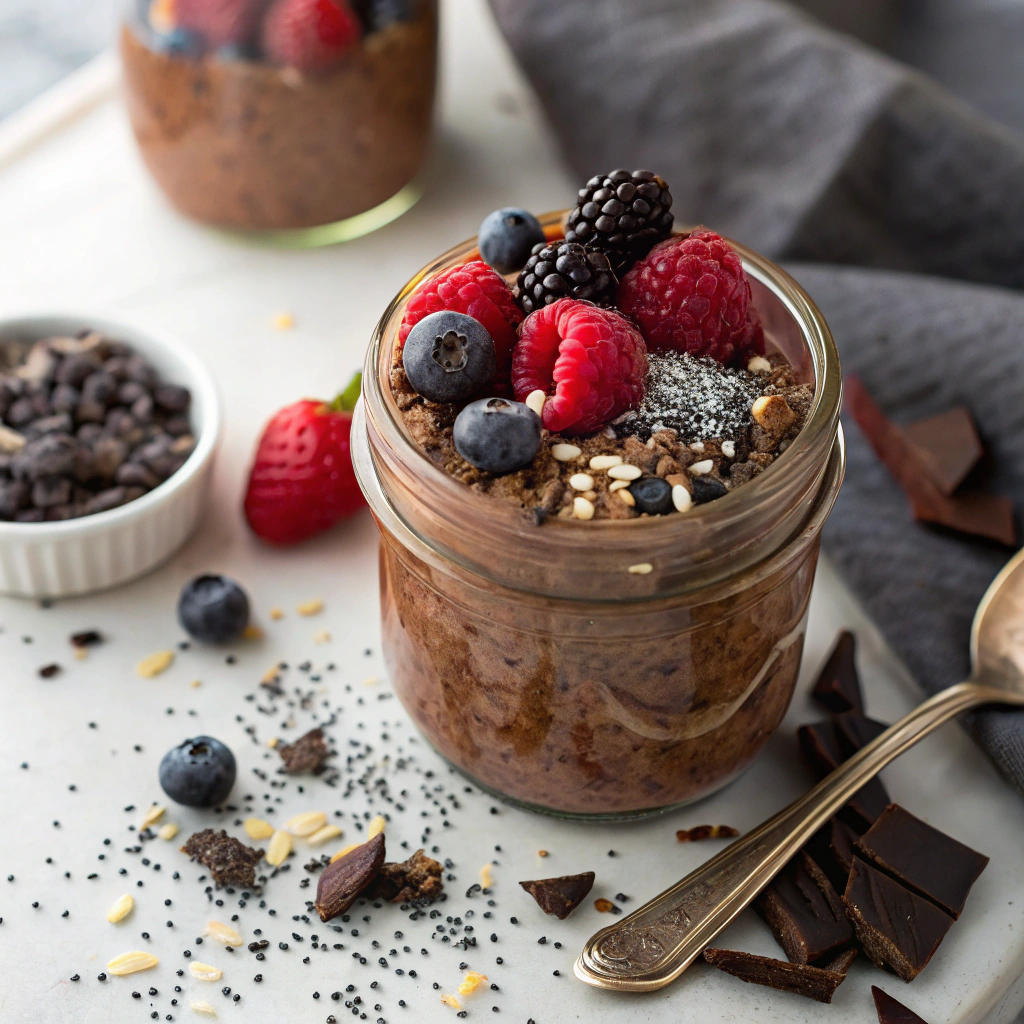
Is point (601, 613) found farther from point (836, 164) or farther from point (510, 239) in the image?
point (836, 164)

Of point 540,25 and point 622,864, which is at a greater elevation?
point 540,25

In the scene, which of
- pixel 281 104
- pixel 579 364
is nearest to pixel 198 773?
pixel 579 364

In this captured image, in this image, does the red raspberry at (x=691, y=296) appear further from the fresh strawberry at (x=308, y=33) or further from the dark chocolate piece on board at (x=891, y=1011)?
the fresh strawberry at (x=308, y=33)

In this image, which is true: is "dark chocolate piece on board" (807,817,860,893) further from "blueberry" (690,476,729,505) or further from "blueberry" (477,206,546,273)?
"blueberry" (477,206,546,273)

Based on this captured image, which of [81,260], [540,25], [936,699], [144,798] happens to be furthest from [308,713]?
[540,25]

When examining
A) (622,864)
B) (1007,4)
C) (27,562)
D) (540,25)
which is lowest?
(622,864)

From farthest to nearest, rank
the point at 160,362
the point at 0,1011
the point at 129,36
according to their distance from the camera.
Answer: the point at 129,36, the point at 160,362, the point at 0,1011

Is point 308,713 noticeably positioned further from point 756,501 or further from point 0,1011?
point 756,501
